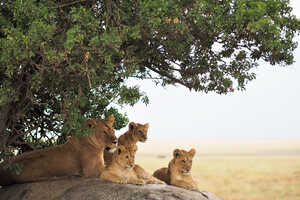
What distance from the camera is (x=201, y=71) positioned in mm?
9141

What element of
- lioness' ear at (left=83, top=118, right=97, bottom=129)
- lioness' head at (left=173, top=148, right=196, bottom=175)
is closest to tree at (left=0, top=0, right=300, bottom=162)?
lioness' ear at (left=83, top=118, right=97, bottom=129)

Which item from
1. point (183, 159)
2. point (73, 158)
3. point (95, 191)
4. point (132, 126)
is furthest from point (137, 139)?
point (95, 191)

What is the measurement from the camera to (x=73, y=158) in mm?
9289

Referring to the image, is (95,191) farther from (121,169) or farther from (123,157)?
(123,157)

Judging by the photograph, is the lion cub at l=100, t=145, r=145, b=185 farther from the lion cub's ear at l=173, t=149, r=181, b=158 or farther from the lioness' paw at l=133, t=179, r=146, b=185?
the lion cub's ear at l=173, t=149, r=181, b=158

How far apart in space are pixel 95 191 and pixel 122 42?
2.87 metres

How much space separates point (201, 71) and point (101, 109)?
3.29m

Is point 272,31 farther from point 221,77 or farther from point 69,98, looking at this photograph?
point 69,98

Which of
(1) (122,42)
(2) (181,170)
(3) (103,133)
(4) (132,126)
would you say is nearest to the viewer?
(1) (122,42)

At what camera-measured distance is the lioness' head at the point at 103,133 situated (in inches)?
342

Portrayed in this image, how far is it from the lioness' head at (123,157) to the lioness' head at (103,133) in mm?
395

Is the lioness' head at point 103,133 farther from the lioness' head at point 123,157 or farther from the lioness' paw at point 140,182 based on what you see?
the lioness' paw at point 140,182

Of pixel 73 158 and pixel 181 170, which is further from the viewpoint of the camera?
pixel 73 158

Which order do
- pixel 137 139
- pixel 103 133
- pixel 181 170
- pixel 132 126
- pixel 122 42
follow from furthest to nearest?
pixel 132 126 → pixel 137 139 → pixel 181 170 → pixel 103 133 → pixel 122 42
